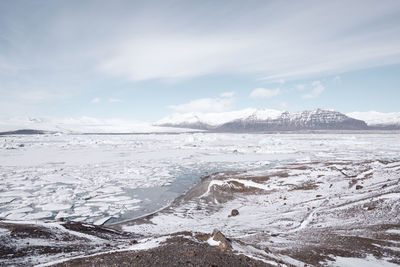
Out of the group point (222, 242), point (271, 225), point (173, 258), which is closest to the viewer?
point (173, 258)

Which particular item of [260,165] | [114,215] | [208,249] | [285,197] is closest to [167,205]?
[114,215]

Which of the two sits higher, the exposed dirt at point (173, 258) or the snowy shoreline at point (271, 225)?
the exposed dirt at point (173, 258)

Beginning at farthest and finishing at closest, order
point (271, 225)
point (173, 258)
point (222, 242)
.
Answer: point (271, 225) → point (222, 242) → point (173, 258)

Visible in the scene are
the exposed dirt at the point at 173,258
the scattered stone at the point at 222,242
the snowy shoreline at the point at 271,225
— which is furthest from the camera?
the snowy shoreline at the point at 271,225

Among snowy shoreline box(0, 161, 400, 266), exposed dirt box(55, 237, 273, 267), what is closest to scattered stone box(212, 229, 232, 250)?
snowy shoreline box(0, 161, 400, 266)

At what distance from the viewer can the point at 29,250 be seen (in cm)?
950

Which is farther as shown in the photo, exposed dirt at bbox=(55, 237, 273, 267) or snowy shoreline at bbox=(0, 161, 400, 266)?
snowy shoreline at bbox=(0, 161, 400, 266)

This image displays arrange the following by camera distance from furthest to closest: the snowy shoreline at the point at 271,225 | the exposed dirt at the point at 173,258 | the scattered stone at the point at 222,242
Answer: the snowy shoreline at the point at 271,225
the scattered stone at the point at 222,242
the exposed dirt at the point at 173,258

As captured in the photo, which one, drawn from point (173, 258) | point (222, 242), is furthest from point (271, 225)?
point (173, 258)

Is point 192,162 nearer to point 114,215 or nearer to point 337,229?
point 114,215

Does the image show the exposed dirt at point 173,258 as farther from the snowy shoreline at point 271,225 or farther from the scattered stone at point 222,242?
the scattered stone at point 222,242

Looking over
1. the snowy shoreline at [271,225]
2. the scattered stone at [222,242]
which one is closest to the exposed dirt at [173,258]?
the snowy shoreline at [271,225]

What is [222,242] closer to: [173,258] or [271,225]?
[173,258]

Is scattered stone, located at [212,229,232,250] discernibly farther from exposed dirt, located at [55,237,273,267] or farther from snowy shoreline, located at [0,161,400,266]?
exposed dirt, located at [55,237,273,267]
